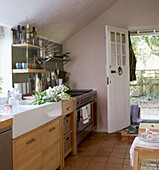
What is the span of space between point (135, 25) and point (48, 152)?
3.43m

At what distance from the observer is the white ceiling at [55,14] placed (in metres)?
3.01

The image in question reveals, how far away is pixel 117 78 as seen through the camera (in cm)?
486

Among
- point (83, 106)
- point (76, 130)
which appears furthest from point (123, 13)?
point (76, 130)

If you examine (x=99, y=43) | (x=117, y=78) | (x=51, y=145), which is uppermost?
(x=99, y=43)

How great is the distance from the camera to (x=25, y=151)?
2.24 m

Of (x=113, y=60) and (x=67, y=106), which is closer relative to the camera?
(x=67, y=106)

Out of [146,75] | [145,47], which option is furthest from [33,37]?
[145,47]

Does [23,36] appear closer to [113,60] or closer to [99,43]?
[113,60]

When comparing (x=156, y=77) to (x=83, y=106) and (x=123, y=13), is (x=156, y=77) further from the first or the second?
(x=83, y=106)

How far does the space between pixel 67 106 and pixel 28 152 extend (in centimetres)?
127

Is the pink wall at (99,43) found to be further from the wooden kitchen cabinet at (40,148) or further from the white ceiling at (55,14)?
the wooden kitchen cabinet at (40,148)

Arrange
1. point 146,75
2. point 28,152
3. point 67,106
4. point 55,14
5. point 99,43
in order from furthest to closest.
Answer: point 146,75
point 99,43
point 55,14
point 67,106
point 28,152

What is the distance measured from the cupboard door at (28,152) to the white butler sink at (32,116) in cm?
7

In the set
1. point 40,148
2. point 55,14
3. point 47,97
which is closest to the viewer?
point 40,148
